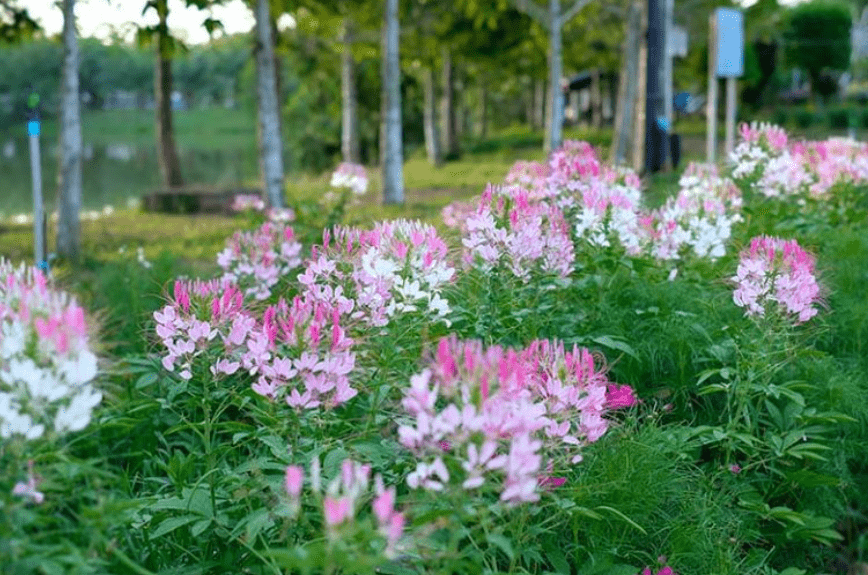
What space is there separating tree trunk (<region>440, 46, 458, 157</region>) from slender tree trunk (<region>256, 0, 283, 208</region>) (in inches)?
581

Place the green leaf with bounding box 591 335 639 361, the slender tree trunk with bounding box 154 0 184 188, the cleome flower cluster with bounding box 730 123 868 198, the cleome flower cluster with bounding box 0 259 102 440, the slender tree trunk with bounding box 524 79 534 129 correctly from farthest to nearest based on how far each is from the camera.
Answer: the slender tree trunk with bounding box 524 79 534 129 → the slender tree trunk with bounding box 154 0 184 188 → the cleome flower cluster with bounding box 730 123 868 198 → the green leaf with bounding box 591 335 639 361 → the cleome flower cluster with bounding box 0 259 102 440

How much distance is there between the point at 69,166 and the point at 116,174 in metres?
27.6

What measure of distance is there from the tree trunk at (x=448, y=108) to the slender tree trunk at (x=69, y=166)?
1804 centimetres

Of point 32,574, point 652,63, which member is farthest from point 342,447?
point 652,63

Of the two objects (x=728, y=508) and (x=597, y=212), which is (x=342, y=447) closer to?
(x=728, y=508)

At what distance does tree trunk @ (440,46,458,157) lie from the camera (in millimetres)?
32781

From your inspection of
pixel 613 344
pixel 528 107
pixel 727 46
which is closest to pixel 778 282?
pixel 613 344

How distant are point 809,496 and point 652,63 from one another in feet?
36.4

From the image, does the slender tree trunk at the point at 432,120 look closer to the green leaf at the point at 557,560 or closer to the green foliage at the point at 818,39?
the green foliage at the point at 818,39

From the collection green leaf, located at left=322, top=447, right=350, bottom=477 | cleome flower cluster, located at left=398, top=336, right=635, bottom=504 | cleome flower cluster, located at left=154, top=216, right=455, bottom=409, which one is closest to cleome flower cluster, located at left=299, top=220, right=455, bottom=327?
cleome flower cluster, located at left=154, top=216, right=455, bottom=409

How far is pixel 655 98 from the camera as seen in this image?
16500 millimetres

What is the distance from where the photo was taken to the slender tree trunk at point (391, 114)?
62.3 feet

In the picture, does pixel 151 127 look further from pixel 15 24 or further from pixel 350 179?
pixel 350 179

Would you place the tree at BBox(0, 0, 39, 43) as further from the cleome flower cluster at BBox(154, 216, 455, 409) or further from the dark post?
the cleome flower cluster at BBox(154, 216, 455, 409)
